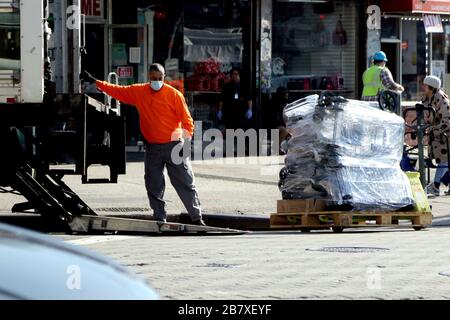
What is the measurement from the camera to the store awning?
27.8 m

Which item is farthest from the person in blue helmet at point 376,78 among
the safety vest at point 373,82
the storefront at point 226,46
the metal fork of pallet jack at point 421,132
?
the storefront at point 226,46

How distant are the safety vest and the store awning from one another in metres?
6.77

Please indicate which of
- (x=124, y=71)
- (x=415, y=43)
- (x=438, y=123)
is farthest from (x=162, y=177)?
(x=415, y=43)

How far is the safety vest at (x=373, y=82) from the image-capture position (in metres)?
21.4

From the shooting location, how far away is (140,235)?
46.8ft

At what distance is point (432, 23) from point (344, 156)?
15166 mm

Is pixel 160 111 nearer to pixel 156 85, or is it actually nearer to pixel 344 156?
pixel 156 85

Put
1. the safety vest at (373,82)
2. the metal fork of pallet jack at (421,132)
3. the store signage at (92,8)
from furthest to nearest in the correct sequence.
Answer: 1. the store signage at (92,8)
2. the safety vest at (373,82)
3. the metal fork of pallet jack at (421,132)

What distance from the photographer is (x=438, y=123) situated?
61.5ft

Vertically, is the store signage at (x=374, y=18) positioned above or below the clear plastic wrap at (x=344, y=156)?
above

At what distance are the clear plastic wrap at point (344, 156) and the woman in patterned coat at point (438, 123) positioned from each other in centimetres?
381

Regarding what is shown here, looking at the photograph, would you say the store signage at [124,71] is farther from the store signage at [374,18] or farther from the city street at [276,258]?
the city street at [276,258]

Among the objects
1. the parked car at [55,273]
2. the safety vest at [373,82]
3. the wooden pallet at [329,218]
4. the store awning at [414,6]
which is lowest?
the wooden pallet at [329,218]
